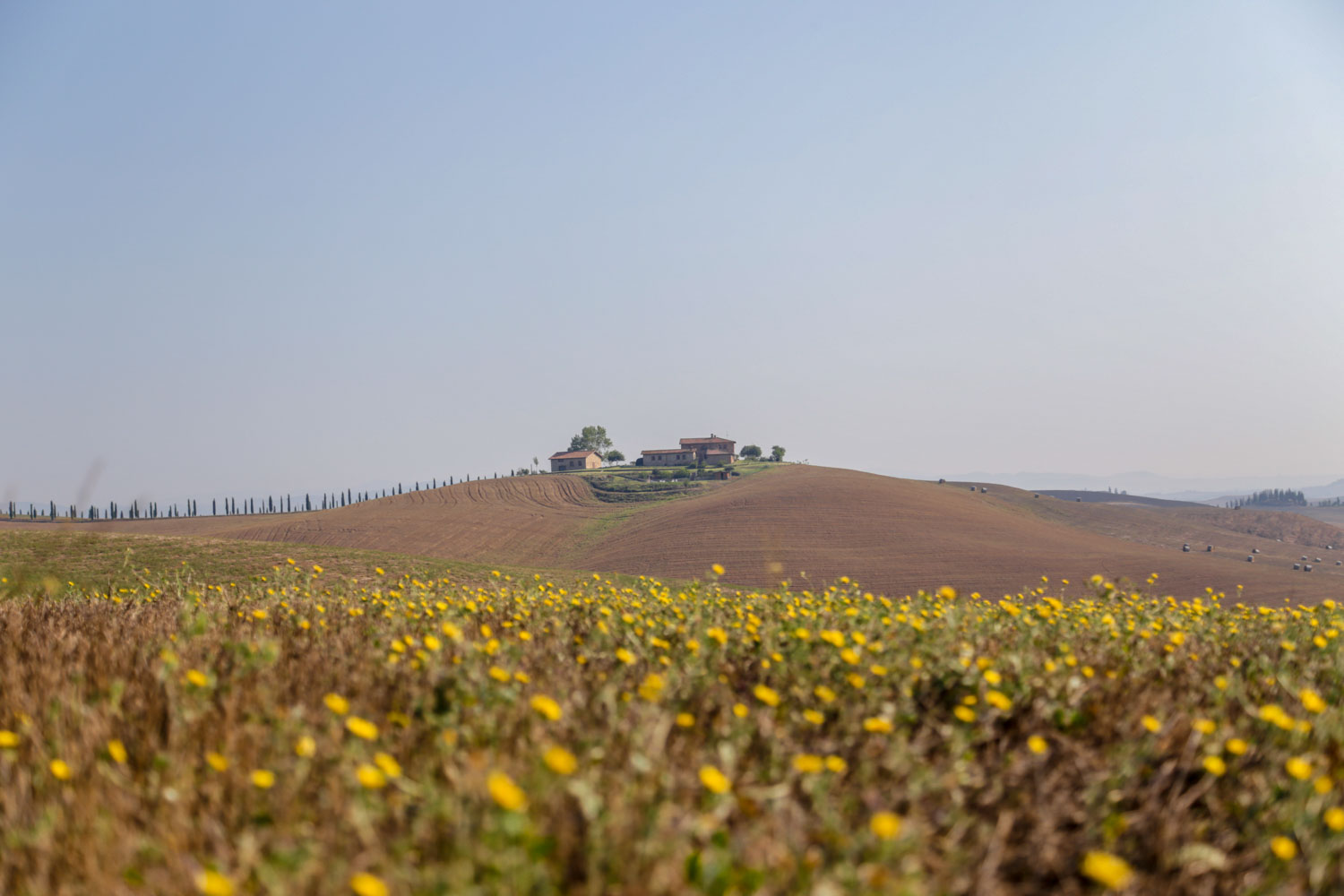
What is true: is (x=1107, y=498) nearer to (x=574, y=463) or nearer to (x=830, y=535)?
(x=574, y=463)

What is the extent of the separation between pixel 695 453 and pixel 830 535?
256ft

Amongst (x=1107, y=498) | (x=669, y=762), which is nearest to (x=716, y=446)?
(x=1107, y=498)

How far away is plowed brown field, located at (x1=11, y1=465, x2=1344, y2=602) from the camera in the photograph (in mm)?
38281

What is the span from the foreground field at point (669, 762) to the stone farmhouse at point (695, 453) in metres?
107

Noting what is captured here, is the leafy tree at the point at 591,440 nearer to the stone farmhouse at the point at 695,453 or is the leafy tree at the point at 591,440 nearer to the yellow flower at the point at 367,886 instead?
the stone farmhouse at the point at 695,453

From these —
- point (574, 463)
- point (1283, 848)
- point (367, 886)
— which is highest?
point (574, 463)

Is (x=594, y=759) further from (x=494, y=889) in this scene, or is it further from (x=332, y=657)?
(x=332, y=657)

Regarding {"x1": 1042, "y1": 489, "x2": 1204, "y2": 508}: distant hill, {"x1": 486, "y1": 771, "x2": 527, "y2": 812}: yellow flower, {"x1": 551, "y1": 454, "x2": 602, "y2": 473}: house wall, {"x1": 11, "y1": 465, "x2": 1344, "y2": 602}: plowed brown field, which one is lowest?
{"x1": 1042, "y1": 489, "x2": 1204, "y2": 508}: distant hill

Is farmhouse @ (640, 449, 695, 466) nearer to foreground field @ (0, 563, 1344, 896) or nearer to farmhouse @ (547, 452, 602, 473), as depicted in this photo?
farmhouse @ (547, 452, 602, 473)

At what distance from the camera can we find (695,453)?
409ft

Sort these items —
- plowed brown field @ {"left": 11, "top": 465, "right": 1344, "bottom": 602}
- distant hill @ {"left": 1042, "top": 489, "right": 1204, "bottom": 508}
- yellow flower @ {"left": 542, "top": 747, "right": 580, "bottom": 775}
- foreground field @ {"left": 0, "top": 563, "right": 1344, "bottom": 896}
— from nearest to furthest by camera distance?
yellow flower @ {"left": 542, "top": 747, "right": 580, "bottom": 775}, foreground field @ {"left": 0, "top": 563, "right": 1344, "bottom": 896}, plowed brown field @ {"left": 11, "top": 465, "right": 1344, "bottom": 602}, distant hill @ {"left": 1042, "top": 489, "right": 1204, "bottom": 508}

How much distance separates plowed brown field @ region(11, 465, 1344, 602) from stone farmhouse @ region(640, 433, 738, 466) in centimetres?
3717

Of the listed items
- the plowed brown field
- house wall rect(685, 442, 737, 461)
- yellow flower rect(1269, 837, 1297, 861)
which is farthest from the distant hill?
yellow flower rect(1269, 837, 1297, 861)

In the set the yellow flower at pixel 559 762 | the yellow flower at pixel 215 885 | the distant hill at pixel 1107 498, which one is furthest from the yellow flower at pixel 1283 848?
the distant hill at pixel 1107 498
